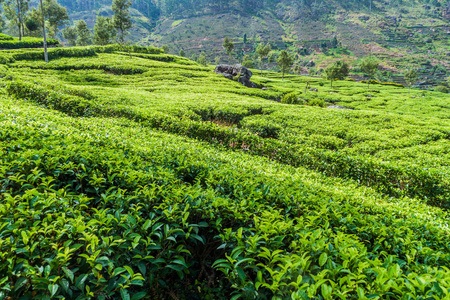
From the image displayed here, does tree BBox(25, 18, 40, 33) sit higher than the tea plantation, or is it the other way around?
tree BBox(25, 18, 40, 33)

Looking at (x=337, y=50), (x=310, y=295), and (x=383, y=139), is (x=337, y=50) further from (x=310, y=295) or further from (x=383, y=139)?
(x=310, y=295)

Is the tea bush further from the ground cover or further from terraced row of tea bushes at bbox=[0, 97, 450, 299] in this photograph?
terraced row of tea bushes at bbox=[0, 97, 450, 299]

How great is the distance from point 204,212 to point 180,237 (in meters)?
0.55

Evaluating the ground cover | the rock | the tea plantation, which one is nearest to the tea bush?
the ground cover

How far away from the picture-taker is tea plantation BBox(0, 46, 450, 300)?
88.8 inches

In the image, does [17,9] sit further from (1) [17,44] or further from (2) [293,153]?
(2) [293,153]

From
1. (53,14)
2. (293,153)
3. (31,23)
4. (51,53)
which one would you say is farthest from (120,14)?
(293,153)

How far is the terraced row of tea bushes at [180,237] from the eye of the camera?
2174 millimetres

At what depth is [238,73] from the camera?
138 feet

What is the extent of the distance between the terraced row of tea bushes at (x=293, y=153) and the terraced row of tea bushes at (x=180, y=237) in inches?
152

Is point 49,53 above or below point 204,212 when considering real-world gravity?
above

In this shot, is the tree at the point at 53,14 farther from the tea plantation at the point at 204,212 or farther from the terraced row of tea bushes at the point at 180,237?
the terraced row of tea bushes at the point at 180,237

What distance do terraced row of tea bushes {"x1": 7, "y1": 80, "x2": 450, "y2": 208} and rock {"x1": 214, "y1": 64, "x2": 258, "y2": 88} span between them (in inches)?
1239

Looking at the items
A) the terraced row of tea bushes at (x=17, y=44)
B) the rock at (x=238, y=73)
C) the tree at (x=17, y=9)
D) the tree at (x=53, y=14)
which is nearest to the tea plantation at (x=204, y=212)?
Answer: the rock at (x=238, y=73)
